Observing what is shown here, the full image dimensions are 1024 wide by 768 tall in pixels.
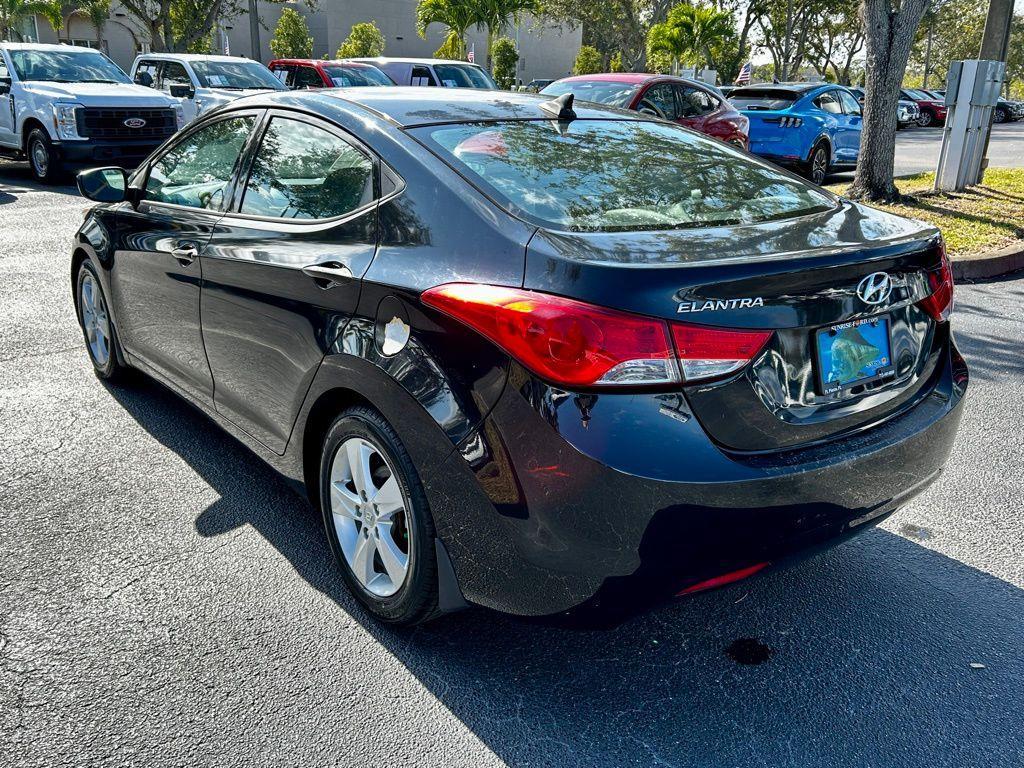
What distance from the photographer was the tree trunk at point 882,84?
10422 millimetres

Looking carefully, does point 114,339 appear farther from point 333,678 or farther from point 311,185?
point 333,678

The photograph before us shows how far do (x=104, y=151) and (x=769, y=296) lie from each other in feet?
41.3

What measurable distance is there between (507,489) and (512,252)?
2.02ft

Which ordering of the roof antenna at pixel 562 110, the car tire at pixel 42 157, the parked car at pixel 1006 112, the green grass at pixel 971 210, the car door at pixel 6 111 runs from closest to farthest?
1. the roof antenna at pixel 562 110
2. the green grass at pixel 971 210
3. the car tire at pixel 42 157
4. the car door at pixel 6 111
5. the parked car at pixel 1006 112

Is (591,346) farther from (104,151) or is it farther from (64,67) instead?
(64,67)

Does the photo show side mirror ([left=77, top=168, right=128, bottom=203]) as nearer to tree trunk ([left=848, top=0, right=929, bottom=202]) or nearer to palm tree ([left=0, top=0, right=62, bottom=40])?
tree trunk ([left=848, top=0, right=929, bottom=202])

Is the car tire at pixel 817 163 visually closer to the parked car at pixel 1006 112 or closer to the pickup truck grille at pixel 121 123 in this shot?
the pickup truck grille at pixel 121 123

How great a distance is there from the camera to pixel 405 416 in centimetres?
250

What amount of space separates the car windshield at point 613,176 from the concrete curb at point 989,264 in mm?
5188

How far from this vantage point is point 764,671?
2.70 m

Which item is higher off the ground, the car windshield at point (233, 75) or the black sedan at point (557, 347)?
the car windshield at point (233, 75)

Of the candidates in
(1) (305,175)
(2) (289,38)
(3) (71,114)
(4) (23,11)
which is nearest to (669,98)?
(3) (71,114)

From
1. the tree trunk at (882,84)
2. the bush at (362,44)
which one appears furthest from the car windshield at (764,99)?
the bush at (362,44)

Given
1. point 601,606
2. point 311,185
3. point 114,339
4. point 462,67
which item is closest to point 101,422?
point 114,339
